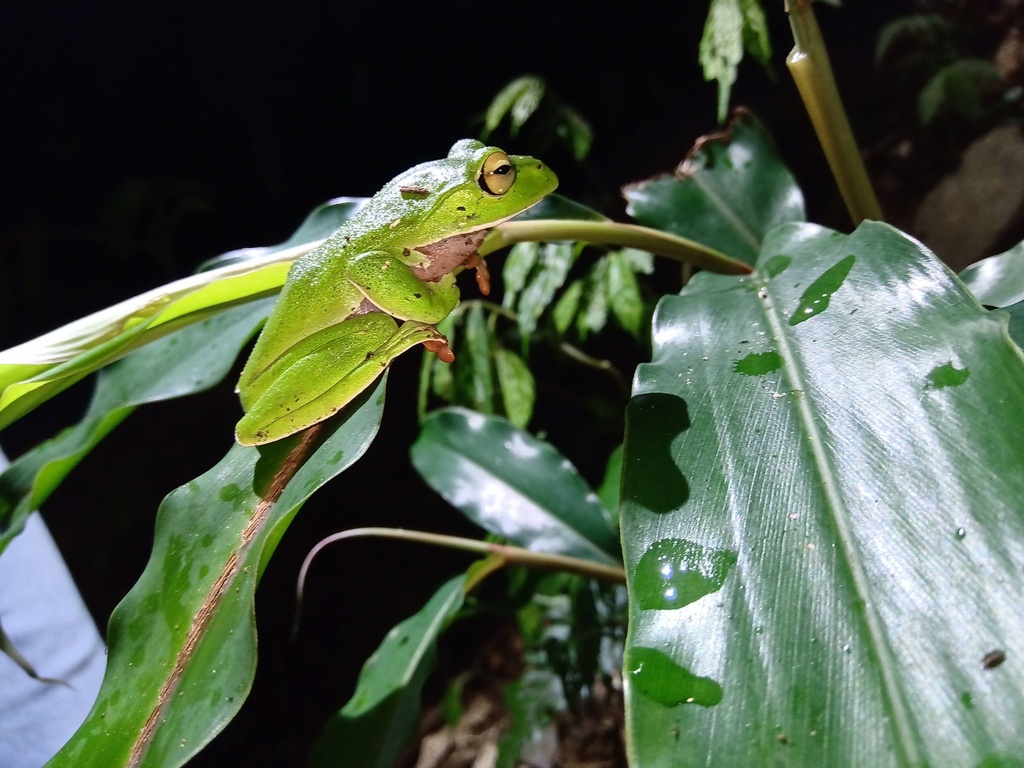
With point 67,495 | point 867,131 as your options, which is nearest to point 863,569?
point 67,495

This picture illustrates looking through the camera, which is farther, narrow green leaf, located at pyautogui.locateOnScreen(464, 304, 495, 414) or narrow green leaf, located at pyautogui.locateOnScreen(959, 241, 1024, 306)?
narrow green leaf, located at pyautogui.locateOnScreen(464, 304, 495, 414)

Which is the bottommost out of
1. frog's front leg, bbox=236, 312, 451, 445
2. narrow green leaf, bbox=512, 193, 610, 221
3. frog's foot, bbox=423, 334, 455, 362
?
frog's front leg, bbox=236, 312, 451, 445

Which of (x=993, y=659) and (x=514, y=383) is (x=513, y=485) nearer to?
(x=514, y=383)

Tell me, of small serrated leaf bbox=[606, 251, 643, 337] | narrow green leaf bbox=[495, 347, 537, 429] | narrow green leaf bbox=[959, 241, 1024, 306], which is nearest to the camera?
narrow green leaf bbox=[959, 241, 1024, 306]

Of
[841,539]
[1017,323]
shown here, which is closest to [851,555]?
[841,539]

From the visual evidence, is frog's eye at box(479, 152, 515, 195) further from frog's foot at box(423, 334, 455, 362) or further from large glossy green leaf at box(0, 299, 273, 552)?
large glossy green leaf at box(0, 299, 273, 552)

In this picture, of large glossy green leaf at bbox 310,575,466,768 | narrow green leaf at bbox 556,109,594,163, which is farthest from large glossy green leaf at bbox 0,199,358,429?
narrow green leaf at bbox 556,109,594,163

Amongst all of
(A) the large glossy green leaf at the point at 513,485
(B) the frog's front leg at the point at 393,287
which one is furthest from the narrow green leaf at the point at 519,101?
(B) the frog's front leg at the point at 393,287
